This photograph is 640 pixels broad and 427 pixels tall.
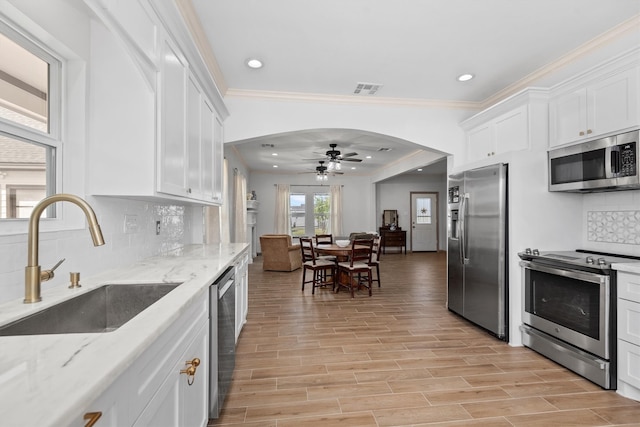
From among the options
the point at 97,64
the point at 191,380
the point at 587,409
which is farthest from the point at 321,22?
the point at 587,409

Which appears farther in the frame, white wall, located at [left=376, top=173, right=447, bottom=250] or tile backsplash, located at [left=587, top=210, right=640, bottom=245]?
white wall, located at [left=376, top=173, right=447, bottom=250]

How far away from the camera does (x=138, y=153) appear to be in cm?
174

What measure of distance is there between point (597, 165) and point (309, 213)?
8364 millimetres

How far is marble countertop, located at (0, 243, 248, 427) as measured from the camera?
567 millimetres

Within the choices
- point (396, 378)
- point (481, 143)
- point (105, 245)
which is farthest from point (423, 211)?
point (105, 245)

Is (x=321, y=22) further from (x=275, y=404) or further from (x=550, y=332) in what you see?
(x=550, y=332)

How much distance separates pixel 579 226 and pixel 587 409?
1.77 m

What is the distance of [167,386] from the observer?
3.68ft

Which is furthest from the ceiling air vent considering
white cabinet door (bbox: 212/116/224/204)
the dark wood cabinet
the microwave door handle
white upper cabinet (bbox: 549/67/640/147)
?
the dark wood cabinet

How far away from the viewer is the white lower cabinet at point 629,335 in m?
2.12

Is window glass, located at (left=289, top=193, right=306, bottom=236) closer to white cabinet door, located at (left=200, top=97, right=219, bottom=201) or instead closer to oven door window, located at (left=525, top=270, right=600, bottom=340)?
white cabinet door, located at (left=200, top=97, right=219, bottom=201)

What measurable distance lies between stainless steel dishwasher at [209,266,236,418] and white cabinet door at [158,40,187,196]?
666 millimetres

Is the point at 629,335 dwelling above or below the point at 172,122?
below

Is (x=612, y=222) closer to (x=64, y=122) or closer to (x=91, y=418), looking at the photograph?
(x=91, y=418)
